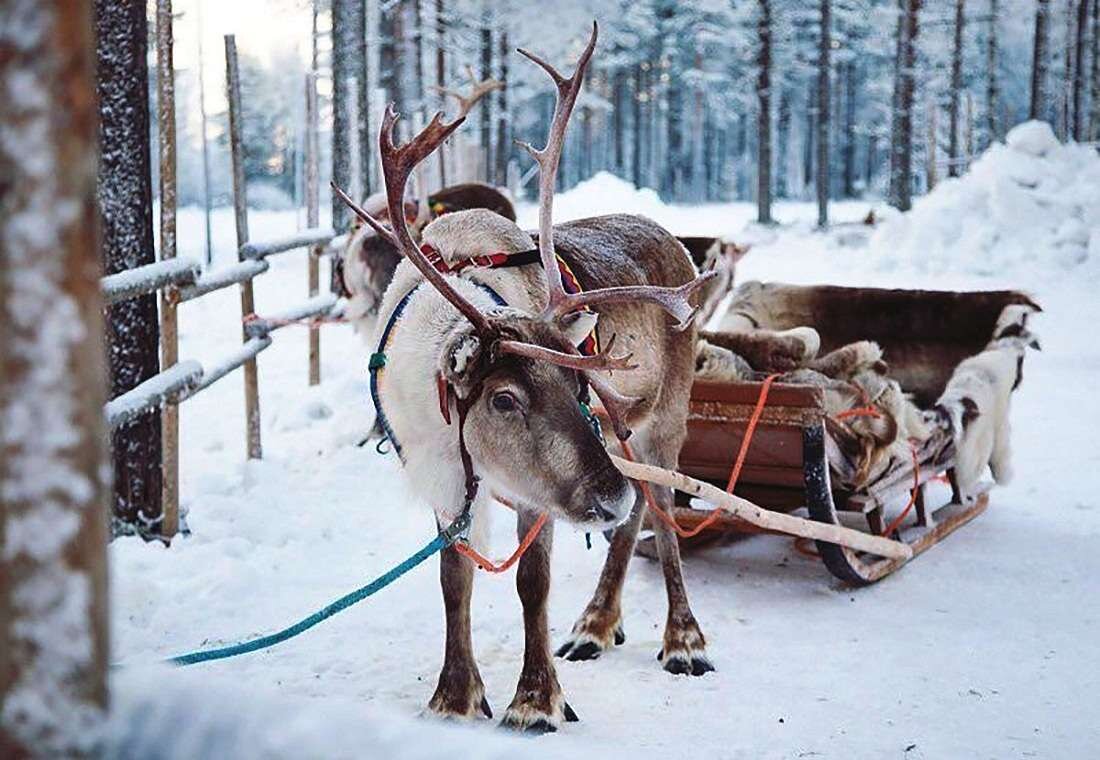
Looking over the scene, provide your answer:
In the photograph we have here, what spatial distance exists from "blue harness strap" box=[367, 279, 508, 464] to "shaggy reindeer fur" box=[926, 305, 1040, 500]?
2.64 meters

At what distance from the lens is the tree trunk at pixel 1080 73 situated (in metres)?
23.7

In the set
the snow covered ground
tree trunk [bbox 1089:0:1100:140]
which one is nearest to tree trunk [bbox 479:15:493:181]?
tree trunk [bbox 1089:0:1100:140]

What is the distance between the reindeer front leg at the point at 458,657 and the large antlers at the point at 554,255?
0.82 metres

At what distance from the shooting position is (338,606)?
3.11m

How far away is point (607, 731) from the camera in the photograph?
3.47 metres

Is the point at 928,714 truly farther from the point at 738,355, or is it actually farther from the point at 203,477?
the point at 203,477

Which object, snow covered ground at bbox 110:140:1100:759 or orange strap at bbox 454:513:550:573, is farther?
Result: snow covered ground at bbox 110:140:1100:759

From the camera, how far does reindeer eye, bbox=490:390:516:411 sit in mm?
3090

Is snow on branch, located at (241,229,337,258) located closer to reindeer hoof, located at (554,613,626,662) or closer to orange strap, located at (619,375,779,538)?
orange strap, located at (619,375,779,538)

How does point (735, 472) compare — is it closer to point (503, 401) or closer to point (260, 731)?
point (503, 401)

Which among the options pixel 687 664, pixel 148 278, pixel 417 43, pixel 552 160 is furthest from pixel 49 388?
pixel 417 43

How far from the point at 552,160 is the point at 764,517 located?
1.50 metres

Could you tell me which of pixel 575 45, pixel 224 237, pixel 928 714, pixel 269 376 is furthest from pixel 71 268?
pixel 224 237

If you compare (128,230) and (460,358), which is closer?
(460,358)
